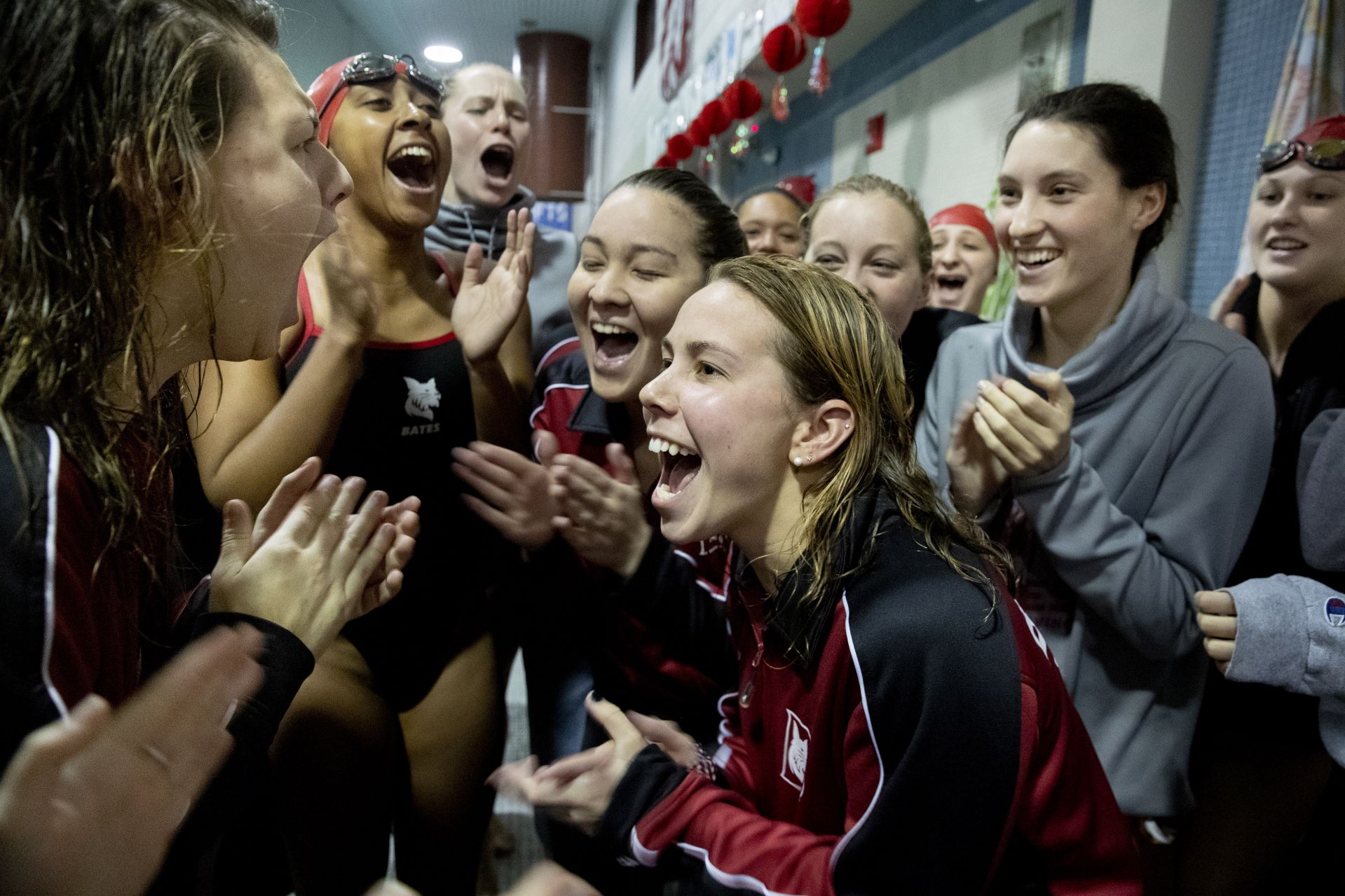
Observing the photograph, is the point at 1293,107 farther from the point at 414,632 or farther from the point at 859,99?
the point at 859,99

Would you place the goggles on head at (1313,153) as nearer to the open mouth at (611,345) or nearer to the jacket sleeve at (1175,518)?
the jacket sleeve at (1175,518)

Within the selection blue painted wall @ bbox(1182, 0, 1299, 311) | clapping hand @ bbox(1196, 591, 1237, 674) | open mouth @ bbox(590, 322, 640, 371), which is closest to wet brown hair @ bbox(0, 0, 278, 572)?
open mouth @ bbox(590, 322, 640, 371)

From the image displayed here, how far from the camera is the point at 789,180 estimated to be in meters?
3.72

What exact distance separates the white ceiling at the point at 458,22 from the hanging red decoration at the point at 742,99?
2191mm

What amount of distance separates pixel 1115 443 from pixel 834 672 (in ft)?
2.09

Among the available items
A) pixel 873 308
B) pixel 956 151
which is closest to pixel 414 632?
pixel 873 308

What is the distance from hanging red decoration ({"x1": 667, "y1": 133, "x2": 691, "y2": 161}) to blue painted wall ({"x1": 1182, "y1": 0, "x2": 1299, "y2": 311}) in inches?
106

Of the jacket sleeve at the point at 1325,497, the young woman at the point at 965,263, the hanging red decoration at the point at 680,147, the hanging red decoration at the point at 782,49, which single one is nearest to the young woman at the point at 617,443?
the jacket sleeve at the point at 1325,497

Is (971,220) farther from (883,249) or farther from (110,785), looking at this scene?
(110,785)

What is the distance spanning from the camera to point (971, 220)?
2350 millimetres

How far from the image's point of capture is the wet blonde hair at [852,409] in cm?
97

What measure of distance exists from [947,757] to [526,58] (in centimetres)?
129

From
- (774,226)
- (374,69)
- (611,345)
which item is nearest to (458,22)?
(374,69)

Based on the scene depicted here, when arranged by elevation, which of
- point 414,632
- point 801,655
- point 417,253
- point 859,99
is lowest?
point 414,632
